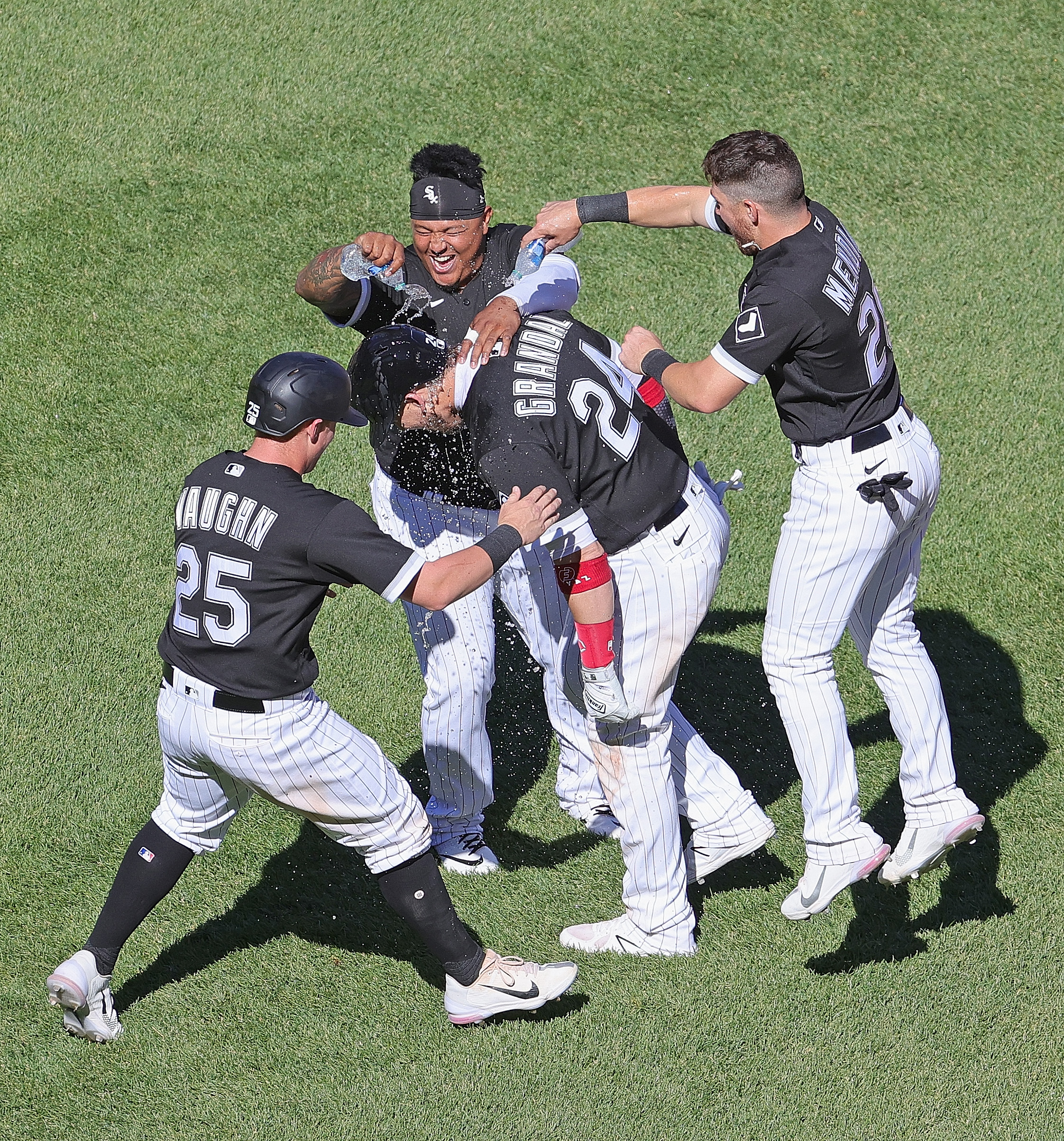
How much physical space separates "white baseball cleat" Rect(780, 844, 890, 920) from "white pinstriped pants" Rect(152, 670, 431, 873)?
53.2 inches

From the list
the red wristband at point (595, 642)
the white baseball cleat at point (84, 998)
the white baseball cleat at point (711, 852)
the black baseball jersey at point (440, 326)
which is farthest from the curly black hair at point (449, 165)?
the white baseball cleat at point (84, 998)

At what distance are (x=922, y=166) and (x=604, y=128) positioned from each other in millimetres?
2039

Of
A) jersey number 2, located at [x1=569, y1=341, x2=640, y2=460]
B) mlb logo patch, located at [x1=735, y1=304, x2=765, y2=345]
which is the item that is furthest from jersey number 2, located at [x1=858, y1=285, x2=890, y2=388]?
jersey number 2, located at [x1=569, y1=341, x2=640, y2=460]

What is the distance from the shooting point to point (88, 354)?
7504 mm

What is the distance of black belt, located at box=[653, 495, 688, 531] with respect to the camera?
4.41 meters

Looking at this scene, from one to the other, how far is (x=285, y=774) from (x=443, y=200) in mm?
2072

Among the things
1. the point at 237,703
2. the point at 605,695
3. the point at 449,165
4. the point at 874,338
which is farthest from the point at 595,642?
the point at 449,165

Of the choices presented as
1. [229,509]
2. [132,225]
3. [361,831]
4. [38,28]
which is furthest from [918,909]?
[38,28]

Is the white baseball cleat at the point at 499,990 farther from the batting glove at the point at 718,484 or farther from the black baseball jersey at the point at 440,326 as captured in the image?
the batting glove at the point at 718,484

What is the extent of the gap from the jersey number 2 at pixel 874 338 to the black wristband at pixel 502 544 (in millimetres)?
1293

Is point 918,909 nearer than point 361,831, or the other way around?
point 361,831

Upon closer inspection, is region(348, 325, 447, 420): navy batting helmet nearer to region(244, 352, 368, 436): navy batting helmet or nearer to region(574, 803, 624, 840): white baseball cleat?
region(244, 352, 368, 436): navy batting helmet

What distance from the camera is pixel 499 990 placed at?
4469mm

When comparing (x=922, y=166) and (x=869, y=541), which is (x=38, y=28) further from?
(x=869, y=541)
